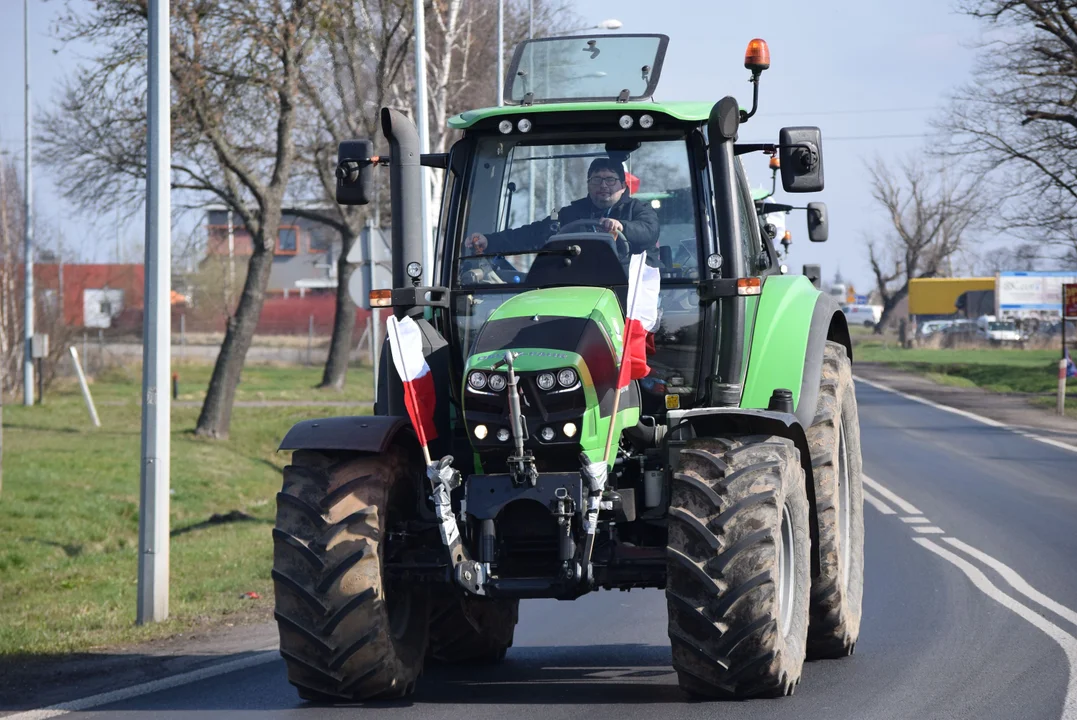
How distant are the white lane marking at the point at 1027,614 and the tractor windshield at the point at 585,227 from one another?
7.43 ft

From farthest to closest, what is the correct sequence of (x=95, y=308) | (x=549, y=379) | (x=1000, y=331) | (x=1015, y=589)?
(x=1000, y=331), (x=95, y=308), (x=1015, y=589), (x=549, y=379)

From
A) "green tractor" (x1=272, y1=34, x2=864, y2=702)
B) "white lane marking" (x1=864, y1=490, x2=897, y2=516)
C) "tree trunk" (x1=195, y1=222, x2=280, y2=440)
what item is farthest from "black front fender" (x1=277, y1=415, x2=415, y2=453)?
"tree trunk" (x1=195, y1=222, x2=280, y2=440)

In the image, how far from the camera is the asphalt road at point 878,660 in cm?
662

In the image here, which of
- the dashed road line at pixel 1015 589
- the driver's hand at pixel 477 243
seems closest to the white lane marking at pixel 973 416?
the dashed road line at pixel 1015 589

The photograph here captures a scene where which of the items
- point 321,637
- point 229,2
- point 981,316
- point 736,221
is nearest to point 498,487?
point 321,637

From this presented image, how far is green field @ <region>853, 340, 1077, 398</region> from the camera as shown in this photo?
A: 134ft

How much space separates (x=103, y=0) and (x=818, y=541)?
2051 cm

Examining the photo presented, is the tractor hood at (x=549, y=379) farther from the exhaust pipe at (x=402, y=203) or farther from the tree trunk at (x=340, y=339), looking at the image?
the tree trunk at (x=340, y=339)

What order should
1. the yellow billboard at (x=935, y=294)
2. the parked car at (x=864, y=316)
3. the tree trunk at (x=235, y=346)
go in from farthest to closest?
the parked car at (x=864, y=316) → the yellow billboard at (x=935, y=294) → the tree trunk at (x=235, y=346)

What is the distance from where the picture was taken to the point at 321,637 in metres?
6.40

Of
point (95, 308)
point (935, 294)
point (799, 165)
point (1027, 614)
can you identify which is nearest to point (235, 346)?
point (1027, 614)

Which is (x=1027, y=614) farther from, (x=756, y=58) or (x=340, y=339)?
(x=340, y=339)

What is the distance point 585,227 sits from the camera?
7270 millimetres

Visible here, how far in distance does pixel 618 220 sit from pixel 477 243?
754mm
